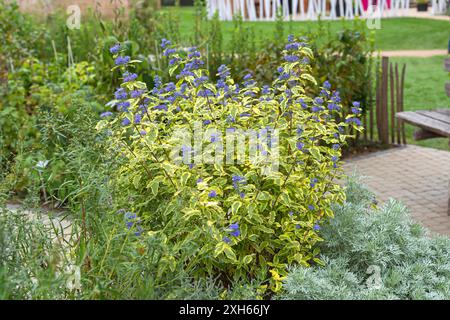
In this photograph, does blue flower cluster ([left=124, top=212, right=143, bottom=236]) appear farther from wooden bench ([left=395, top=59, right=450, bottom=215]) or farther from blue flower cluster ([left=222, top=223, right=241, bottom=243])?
wooden bench ([left=395, top=59, right=450, bottom=215])

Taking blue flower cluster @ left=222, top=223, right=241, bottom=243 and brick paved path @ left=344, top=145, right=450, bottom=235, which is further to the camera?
brick paved path @ left=344, top=145, right=450, bottom=235

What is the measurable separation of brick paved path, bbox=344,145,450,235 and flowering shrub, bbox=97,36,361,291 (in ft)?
6.02

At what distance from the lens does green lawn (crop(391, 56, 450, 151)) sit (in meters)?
7.77

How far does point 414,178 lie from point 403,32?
10.3 metres

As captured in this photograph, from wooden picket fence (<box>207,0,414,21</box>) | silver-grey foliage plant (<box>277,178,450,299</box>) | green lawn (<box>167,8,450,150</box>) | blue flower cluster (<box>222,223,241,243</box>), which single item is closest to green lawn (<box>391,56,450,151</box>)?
green lawn (<box>167,8,450,150</box>)

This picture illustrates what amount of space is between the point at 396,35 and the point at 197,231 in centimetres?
1323

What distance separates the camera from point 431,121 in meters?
5.31

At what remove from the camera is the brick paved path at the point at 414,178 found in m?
5.11

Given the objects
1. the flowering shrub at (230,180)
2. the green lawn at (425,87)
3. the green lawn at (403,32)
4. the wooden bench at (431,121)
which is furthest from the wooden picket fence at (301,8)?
the flowering shrub at (230,180)

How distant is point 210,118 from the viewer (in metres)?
3.32

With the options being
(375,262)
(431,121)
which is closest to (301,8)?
(431,121)

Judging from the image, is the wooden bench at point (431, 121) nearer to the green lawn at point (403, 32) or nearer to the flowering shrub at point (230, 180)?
the flowering shrub at point (230, 180)

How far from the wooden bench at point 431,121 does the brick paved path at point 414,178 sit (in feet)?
0.83
